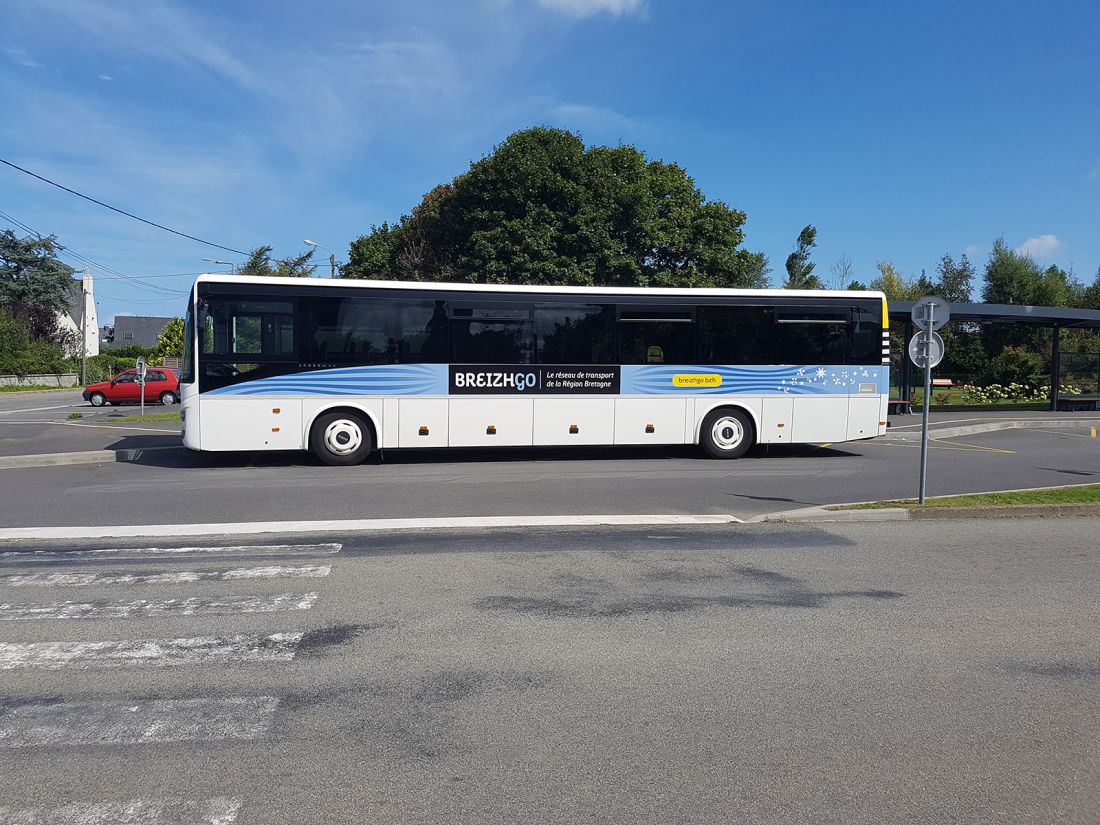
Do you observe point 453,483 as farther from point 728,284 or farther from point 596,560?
point 728,284

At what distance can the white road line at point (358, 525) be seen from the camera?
30.7ft

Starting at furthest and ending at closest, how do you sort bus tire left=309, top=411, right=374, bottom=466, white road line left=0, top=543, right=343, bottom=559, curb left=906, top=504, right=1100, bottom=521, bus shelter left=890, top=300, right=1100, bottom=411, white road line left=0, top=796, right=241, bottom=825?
bus shelter left=890, top=300, right=1100, bottom=411 → bus tire left=309, top=411, right=374, bottom=466 → curb left=906, top=504, right=1100, bottom=521 → white road line left=0, top=543, right=343, bottom=559 → white road line left=0, top=796, right=241, bottom=825

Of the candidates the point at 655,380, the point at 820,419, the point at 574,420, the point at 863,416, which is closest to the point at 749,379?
the point at 820,419

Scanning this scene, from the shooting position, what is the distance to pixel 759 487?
12914mm

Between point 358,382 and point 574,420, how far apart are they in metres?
4.13

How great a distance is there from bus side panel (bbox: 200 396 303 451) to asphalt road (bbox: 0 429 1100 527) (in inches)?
19.8

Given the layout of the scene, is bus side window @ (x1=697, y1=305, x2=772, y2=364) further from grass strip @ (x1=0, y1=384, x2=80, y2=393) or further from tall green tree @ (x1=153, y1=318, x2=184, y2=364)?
grass strip @ (x1=0, y1=384, x2=80, y2=393)

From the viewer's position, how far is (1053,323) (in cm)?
3120

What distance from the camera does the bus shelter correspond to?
1093 inches

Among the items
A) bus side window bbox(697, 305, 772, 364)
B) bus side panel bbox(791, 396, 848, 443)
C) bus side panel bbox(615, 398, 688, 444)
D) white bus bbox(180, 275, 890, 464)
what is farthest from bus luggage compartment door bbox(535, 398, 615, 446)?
bus side panel bbox(791, 396, 848, 443)

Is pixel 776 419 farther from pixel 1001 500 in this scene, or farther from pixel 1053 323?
pixel 1053 323

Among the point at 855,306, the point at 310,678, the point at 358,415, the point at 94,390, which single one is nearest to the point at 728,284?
the point at 855,306

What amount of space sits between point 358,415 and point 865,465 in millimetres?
9668

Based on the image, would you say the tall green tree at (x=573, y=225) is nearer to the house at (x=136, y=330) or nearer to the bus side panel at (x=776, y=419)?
the bus side panel at (x=776, y=419)
